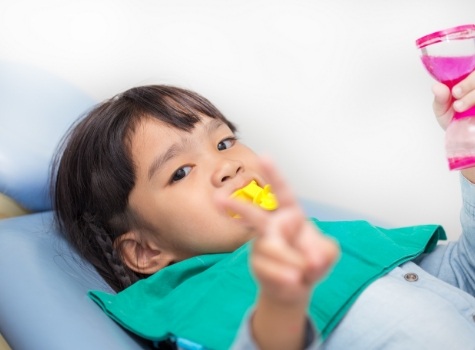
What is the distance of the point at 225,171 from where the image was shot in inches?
38.0

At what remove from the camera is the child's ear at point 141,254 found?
1.04m

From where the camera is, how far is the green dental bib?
2.65 feet

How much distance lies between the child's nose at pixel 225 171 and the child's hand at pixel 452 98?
0.31m

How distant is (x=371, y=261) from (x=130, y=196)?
396 mm

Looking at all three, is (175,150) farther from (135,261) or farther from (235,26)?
(235,26)

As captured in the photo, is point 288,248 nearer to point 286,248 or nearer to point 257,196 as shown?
point 286,248

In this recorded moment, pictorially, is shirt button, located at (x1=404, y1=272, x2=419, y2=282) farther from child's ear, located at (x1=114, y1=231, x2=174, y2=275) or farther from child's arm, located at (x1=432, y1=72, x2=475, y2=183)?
child's ear, located at (x1=114, y1=231, x2=174, y2=275)

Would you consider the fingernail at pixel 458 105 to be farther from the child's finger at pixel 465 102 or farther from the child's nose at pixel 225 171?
the child's nose at pixel 225 171

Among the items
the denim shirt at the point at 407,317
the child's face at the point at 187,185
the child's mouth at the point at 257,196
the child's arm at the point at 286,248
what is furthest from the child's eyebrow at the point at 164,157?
the child's arm at the point at 286,248

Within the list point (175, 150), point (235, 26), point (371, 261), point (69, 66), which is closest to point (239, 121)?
point (235, 26)

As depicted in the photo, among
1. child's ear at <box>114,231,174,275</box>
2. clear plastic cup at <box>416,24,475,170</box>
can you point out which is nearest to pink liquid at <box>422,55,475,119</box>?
clear plastic cup at <box>416,24,475,170</box>

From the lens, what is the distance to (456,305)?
0.90 m

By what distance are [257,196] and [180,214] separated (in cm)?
12

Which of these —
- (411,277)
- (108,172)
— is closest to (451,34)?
(411,277)
